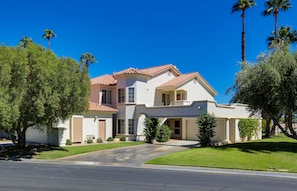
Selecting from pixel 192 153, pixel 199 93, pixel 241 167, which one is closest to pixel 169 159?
pixel 192 153

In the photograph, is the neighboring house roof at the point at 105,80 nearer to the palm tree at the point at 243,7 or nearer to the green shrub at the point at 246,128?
the green shrub at the point at 246,128

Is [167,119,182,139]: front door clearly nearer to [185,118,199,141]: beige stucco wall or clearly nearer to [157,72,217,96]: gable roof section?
[185,118,199,141]: beige stucco wall

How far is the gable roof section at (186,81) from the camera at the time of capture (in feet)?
115

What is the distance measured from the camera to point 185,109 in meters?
28.5

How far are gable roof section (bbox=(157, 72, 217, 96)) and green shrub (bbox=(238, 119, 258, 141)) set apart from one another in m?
7.94

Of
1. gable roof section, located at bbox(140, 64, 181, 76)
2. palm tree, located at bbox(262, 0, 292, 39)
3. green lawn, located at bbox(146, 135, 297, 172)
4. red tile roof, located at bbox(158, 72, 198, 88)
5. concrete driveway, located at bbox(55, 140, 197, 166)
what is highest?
palm tree, located at bbox(262, 0, 292, 39)

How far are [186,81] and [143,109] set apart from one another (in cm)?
702

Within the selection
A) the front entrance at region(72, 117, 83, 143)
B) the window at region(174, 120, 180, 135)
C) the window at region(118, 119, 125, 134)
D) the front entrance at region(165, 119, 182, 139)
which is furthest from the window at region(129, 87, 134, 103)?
the window at region(174, 120, 180, 135)

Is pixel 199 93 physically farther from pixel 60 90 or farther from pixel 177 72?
pixel 60 90

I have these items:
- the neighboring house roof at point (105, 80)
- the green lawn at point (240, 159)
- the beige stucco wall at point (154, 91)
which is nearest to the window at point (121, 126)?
the beige stucco wall at point (154, 91)

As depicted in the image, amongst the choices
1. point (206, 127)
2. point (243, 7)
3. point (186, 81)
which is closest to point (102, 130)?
point (186, 81)

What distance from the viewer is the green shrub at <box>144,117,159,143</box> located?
3059 centimetres

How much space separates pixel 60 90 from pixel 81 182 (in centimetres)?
1110

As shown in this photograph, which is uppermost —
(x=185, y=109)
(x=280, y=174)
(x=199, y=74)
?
(x=199, y=74)
